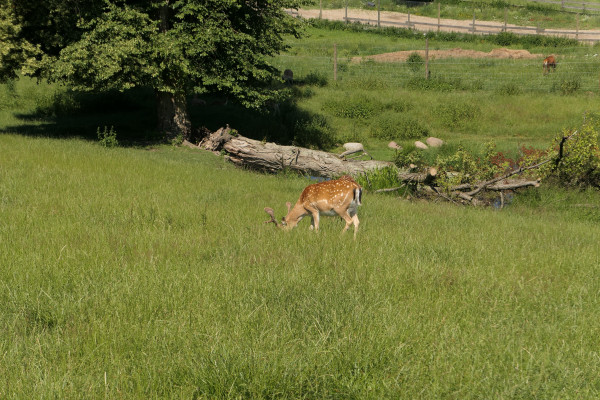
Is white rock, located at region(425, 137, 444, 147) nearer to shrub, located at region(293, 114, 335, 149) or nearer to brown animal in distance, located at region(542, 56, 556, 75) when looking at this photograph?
shrub, located at region(293, 114, 335, 149)

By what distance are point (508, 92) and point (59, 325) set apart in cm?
2911

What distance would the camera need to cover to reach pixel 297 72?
3569 centimetres

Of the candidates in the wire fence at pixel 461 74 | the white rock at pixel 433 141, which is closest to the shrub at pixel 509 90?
the wire fence at pixel 461 74

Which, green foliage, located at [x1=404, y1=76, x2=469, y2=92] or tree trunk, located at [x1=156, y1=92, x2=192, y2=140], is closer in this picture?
tree trunk, located at [x1=156, y1=92, x2=192, y2=140]

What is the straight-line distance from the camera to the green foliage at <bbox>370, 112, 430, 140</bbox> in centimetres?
2558

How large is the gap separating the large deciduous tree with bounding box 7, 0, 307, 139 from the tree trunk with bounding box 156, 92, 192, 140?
0.04 meters

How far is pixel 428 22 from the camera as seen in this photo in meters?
59.9

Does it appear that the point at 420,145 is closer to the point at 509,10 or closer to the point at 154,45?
the point at 154,45

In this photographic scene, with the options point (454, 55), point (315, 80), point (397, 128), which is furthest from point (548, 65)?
point (315, 80)

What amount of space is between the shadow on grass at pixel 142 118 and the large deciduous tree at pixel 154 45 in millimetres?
1970

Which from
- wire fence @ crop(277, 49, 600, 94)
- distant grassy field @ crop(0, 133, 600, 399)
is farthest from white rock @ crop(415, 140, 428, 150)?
distant grassy field @ crop(0, 133, 600, 399)

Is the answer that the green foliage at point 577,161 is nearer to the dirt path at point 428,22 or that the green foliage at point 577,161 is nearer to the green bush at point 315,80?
the green bush at point 315,80

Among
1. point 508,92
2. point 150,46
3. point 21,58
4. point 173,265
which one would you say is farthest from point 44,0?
point 508,92

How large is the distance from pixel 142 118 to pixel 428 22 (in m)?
42.4
